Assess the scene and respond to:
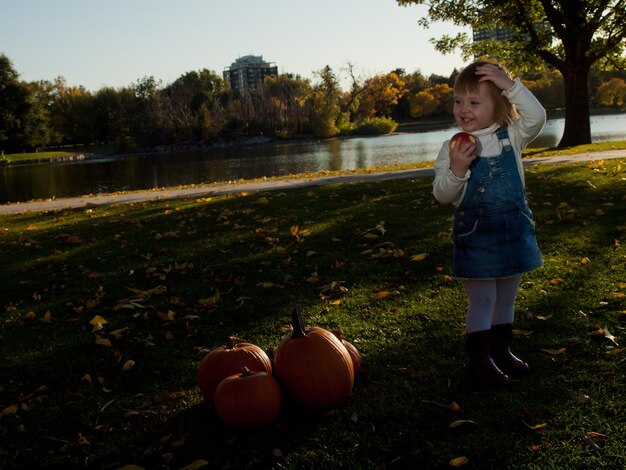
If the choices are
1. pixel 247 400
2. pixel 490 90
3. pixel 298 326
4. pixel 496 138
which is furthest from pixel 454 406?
pixel 490 90

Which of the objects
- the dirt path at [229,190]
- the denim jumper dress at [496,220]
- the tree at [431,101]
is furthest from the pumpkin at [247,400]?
the tree at [431,101]

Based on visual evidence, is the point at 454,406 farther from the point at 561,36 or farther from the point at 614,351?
the point at 561,36

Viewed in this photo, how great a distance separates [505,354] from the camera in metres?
3.43

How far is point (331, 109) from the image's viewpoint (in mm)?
70500

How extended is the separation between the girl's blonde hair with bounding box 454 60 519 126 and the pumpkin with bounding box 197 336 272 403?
192cm

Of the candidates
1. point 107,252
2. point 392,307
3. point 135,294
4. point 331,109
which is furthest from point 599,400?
point 331,109

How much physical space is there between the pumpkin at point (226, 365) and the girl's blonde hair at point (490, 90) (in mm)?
1920

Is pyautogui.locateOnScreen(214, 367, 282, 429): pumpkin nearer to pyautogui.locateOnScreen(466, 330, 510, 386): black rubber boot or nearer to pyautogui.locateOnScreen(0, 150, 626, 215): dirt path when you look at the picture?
pyautogui.locateOnScreen(466, 330, 510, 386): black rubber boot

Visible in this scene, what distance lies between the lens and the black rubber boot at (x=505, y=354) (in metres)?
3.41

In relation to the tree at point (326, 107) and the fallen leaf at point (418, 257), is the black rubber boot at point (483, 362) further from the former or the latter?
the tree at point (326, 107)

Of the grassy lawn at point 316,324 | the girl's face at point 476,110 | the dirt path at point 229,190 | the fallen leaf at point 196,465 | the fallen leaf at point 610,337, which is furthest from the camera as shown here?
the dirt path at point 229,190

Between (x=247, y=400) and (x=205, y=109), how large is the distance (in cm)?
6868

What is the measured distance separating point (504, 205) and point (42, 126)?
77.6m

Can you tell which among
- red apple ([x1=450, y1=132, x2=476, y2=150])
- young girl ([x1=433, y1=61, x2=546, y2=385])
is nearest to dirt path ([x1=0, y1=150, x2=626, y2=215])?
young girl ([x1=433, y1=61, x2=546, y2=385])
